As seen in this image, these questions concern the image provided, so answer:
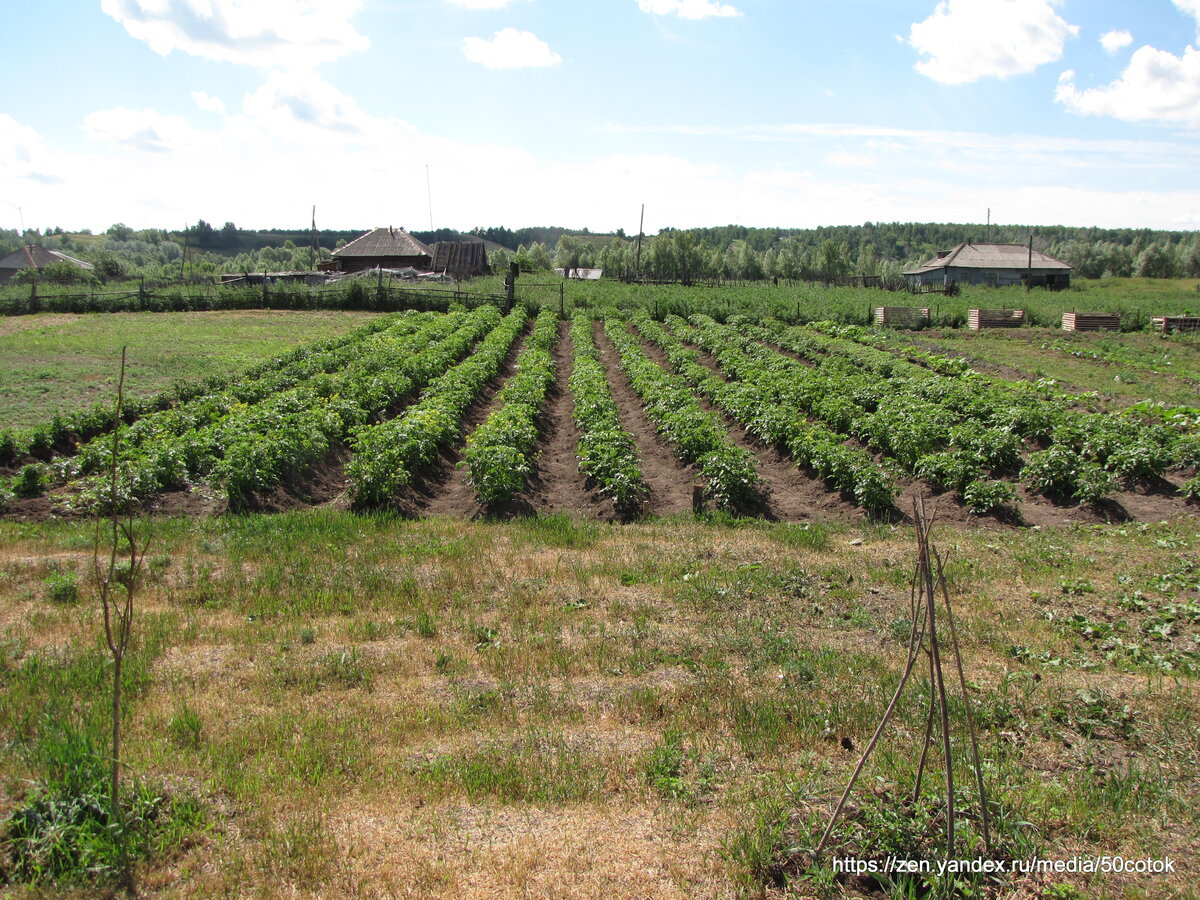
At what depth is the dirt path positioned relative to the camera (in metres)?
12.5

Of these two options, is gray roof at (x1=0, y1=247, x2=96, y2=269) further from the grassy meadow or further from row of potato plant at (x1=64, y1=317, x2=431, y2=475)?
the grassy meadow

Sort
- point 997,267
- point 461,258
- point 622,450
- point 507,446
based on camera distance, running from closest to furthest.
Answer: point 507,446 < point 622,450 < point 461,258 < point 997,267

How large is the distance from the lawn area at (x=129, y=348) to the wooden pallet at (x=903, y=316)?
2930 cm

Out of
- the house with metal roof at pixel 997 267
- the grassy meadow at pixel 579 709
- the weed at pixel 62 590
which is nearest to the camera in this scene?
the grassy meadow at pixel 579 709

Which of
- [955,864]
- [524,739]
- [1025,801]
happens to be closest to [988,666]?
[1025,801]

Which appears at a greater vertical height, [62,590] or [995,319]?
[995,319]

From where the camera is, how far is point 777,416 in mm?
15211

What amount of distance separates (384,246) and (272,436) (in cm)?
5817

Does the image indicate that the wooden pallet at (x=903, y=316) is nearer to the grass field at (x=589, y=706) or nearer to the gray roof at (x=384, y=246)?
the grass field at (x=589, y=706)

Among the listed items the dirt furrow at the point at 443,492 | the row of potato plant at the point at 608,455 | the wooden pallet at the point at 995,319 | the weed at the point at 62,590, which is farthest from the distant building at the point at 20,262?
the weed at the point at 62,590

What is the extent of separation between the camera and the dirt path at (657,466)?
1250cm

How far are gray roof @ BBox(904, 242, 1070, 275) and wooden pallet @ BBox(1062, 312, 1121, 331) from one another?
37.4 metres

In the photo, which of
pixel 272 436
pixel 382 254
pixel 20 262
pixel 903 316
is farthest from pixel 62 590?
pixel 20 262

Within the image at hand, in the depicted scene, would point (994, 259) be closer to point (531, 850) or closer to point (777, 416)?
point (777, 416)
